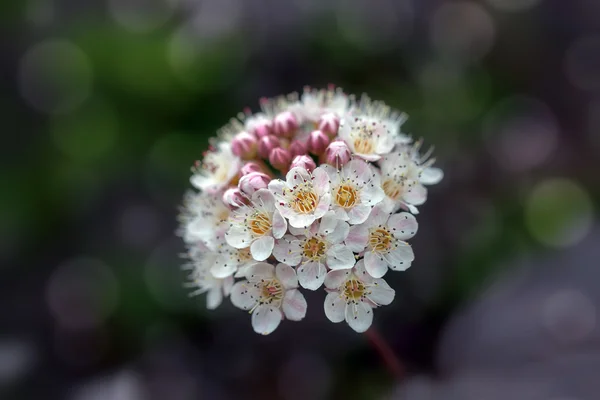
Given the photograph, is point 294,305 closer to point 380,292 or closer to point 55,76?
point 380,292

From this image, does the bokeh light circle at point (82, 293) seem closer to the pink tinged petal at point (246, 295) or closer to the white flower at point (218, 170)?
the white flower at point (218, 170)

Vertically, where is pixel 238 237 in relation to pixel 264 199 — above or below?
below

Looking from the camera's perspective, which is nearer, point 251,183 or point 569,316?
point 251,183

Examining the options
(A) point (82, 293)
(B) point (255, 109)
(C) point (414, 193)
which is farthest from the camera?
(B) point (255, 109)

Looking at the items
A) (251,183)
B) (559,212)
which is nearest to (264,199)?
(251,183)

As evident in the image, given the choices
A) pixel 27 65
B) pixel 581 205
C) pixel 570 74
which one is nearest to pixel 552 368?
pixel 581 205

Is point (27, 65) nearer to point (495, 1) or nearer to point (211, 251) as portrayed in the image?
point (211, 251)

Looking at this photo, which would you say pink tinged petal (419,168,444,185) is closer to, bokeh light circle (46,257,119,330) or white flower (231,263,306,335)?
white flower (231,263,306,335)

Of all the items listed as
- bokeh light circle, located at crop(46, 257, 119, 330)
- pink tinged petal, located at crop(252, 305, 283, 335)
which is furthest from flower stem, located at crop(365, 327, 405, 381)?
bokeh light circle, located at crop(46, 257, 119, 330)
